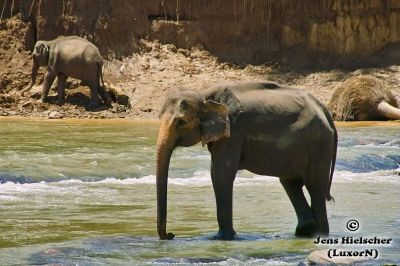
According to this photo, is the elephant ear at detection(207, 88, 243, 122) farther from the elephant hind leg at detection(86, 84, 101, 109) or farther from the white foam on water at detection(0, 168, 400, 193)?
the elephant hind leg at detection(86, 84, 101, 109)

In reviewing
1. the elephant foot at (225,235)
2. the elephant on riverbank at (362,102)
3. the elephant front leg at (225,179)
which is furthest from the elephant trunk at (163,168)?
the elephant on riverbank at (362,102)

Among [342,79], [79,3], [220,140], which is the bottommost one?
[342,79]

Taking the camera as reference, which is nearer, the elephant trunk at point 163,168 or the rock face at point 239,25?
the elephant trunk at point 163,168

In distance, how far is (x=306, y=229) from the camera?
10.8m

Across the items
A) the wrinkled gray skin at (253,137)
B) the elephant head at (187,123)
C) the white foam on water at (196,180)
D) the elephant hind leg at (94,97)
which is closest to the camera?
the elephant head at (187,123)

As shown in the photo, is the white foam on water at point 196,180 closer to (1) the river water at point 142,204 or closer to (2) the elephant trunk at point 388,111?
(1) the river water at point 142,204

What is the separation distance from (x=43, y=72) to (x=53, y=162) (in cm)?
1535

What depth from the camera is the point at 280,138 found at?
414 inches

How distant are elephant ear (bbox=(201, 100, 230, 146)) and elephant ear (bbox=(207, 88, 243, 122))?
0.17 meters

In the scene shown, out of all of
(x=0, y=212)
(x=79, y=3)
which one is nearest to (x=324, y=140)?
(x=0, y=212)

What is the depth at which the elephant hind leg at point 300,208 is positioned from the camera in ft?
35.5

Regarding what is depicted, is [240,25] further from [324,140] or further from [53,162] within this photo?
[324,140]

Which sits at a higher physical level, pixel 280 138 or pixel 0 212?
pixel 280 138

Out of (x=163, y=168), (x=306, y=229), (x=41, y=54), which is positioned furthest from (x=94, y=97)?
(x=163, y=168)
